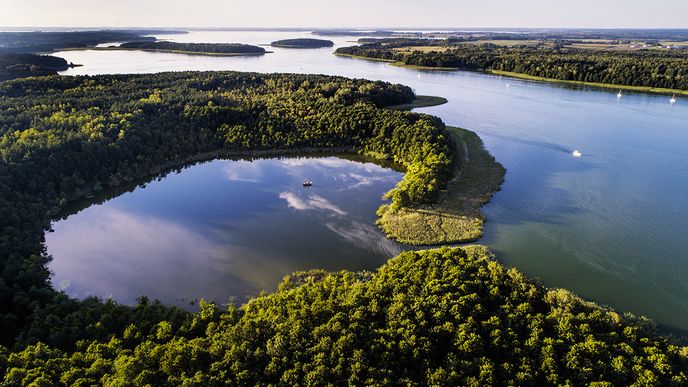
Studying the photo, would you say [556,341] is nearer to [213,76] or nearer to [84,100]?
[84,100]

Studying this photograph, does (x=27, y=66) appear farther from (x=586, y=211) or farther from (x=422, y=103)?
(x=586, y=211)

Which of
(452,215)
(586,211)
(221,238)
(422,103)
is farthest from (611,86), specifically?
(221,238)

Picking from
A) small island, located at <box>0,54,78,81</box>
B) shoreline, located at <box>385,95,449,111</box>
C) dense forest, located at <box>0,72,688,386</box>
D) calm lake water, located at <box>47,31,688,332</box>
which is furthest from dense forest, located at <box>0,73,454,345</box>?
small island, located at <box>0,54,78,81</box>

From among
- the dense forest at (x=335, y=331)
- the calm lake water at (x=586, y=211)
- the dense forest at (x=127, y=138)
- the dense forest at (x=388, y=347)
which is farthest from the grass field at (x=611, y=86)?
the dense forest at (x=388, y=347)

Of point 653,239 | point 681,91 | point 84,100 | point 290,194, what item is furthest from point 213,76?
point 681,91

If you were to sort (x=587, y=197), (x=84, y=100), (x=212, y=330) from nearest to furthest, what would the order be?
(x=212, y=330)
(x=587, y=197)
(x=84, y=100)

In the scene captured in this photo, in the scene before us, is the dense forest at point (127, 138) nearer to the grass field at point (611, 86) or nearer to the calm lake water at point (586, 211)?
the calm lake water at point (586, 211)

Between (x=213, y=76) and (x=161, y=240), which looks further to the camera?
(x=213, y=76)
